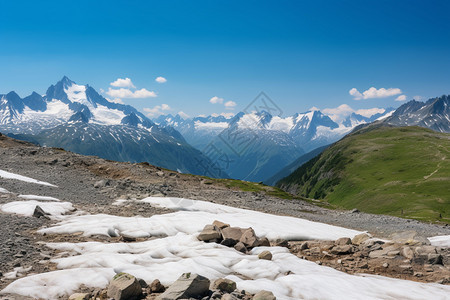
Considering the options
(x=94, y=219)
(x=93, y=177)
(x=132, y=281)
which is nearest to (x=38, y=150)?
→ (x=93, y=177)

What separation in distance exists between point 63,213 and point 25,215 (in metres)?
2.77

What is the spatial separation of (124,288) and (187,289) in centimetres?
253

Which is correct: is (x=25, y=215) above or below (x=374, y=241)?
below

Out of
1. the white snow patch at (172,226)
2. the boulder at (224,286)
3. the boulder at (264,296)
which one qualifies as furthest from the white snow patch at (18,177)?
the boulder at (264,296)

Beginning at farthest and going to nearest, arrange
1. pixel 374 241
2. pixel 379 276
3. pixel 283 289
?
pixel 374 241, pixel 379 276, pixel 283 289

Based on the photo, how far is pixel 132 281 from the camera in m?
12.4

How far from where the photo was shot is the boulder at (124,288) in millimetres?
11930

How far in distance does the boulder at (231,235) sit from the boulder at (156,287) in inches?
278

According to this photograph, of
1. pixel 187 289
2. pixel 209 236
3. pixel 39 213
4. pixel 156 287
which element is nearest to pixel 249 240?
pixel 209 236

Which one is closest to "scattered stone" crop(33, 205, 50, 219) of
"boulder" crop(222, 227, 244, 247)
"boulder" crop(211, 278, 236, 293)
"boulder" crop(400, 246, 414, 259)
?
"boulder" crop(222, 227, 244, 247)

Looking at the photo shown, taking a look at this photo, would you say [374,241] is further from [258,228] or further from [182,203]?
[182,203]

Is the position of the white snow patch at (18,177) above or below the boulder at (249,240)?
below

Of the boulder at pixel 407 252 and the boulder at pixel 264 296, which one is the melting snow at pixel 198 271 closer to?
the boulder at pixel 264 296

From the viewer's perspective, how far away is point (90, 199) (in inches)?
1294
